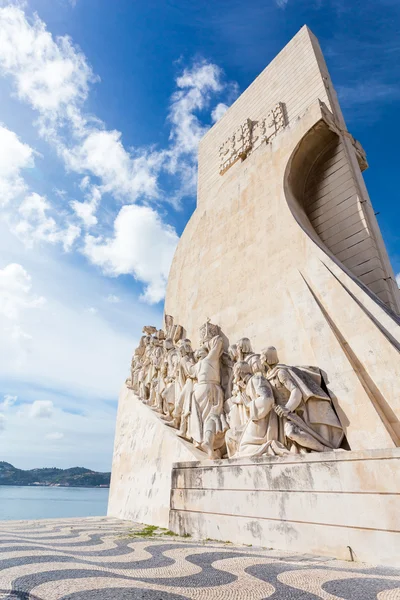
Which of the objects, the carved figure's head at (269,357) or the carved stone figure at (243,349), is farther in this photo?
the carved stone figure at (243,349)

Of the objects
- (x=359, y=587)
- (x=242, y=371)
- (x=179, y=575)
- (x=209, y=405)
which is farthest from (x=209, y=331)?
(x=359, y=587)

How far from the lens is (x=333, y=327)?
12.7 feet

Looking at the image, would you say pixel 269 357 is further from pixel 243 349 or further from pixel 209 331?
pixel 209 331

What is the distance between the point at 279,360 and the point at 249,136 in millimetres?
5287

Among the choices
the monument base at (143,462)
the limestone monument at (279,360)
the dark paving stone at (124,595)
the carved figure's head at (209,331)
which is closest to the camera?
the dark paving stone at (124,595)

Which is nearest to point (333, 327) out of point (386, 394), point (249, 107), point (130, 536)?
point (386, 394)

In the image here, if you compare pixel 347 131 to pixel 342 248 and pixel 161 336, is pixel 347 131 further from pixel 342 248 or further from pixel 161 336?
pixel 161 336

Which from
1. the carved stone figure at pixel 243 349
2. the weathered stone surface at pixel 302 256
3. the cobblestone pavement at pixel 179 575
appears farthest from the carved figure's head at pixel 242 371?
the cobblestone pavement at pixel 179 575

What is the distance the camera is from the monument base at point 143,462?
488 centimetres

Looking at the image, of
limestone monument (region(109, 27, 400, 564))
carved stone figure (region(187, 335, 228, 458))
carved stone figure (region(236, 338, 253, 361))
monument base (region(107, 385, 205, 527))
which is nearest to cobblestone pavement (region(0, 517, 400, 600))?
limestone monument (region(109, 27, 400, 564))

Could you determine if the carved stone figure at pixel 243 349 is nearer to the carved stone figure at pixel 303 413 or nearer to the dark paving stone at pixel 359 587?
the carved stone figure at pixel 303 413

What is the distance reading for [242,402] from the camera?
4078 mm

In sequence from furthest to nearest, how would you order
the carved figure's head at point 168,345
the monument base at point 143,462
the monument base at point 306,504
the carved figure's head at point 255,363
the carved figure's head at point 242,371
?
the carved figure's head at point 168,345
the monument base at point 143,462
the carved figure's head at point 242,371
the carved figure's head at point 255,363
the monument base at point 306,504

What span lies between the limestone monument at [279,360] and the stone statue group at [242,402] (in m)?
0.02
